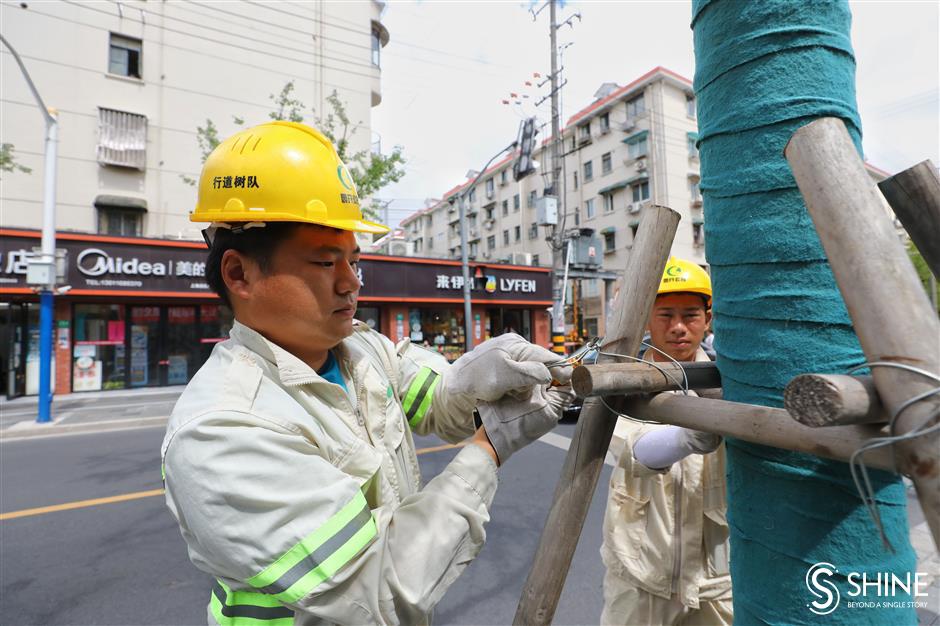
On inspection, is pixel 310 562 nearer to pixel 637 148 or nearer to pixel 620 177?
pixel 637 148

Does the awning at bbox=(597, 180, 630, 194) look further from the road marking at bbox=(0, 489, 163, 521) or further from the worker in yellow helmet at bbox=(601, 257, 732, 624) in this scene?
the worker in yellow helmet at bbox=(601, 257, 732, 624)

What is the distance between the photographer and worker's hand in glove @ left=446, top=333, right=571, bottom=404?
148cm

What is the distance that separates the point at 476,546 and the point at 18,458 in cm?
812

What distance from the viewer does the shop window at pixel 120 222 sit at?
42.2 feet

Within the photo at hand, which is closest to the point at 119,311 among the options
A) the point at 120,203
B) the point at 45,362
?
Result: the point at 120,203

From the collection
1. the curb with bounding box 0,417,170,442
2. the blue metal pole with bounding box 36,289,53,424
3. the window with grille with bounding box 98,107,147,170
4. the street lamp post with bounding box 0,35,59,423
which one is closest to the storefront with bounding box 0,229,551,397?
the street lamp post with bounding box 0,35,59,423

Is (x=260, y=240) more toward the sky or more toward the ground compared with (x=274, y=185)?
more toward the ground

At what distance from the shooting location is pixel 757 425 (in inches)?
33.7

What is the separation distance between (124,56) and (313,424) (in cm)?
1790

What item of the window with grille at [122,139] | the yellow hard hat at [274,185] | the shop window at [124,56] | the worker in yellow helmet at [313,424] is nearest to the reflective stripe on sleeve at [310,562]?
the worker in yellow helmet at [313,424]

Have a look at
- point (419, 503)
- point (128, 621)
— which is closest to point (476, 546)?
point (419, 503)

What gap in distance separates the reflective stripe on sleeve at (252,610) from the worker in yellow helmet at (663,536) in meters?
1.30

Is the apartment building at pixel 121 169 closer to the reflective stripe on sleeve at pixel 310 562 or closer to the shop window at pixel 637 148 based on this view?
the reflective stripe on sleeve at pixel 310 562

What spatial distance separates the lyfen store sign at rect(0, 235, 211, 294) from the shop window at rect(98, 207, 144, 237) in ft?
4.54
